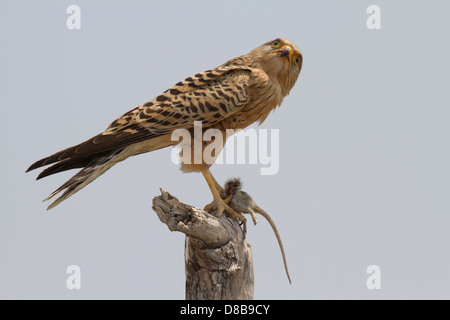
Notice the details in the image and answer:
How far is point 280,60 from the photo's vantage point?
4.52m

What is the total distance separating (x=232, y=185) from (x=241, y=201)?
171mm

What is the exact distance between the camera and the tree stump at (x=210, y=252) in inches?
151

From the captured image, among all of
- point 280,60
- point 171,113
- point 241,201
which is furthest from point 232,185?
point 280,60

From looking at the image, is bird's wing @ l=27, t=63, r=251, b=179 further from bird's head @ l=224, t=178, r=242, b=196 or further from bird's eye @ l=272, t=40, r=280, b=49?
bird's head @ l=224, t=178, r=242, b=196

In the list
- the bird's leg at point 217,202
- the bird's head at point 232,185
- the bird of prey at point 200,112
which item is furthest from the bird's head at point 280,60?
the bird's leg at point 217,202

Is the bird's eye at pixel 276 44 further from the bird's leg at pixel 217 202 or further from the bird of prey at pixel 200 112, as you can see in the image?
the bird's leg at pixel 217 202

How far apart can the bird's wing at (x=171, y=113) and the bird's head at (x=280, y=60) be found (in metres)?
0.21

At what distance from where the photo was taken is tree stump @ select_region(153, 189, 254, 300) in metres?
3.84

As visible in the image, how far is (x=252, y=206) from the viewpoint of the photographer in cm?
459

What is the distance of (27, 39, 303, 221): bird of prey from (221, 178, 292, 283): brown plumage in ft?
0.39

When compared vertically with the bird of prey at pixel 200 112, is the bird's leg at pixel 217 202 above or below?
below

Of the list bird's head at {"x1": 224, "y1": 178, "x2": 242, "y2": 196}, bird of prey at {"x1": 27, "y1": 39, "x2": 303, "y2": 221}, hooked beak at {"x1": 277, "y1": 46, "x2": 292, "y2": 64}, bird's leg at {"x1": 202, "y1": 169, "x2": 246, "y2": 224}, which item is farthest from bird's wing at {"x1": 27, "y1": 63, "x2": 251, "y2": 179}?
bird's head at {"x1": 224, "y1": 178, "x2": 242, "y2": 196}

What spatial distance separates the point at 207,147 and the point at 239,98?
473mm
